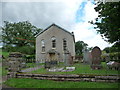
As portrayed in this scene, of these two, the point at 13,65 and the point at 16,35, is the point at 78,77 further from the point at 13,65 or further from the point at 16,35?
the point at 16,35

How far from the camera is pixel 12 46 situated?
36.7 metres

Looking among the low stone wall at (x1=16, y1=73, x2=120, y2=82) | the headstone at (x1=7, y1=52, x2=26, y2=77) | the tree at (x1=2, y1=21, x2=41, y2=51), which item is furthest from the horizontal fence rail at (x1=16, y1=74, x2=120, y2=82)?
the tree at (x1=2, y1=21, x2=41, y2=51)

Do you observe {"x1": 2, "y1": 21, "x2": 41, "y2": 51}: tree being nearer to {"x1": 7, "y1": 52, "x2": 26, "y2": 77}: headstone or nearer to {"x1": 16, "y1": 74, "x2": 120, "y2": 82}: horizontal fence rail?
{"x1": 7, "y1": 52, "x2": 26, "y2": 77}: headstone

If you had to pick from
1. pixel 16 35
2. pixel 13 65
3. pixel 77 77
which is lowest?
pixel 77 77

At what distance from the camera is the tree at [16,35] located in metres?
36.0

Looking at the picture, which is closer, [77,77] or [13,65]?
[77,77]

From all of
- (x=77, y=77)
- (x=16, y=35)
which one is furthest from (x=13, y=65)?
(x=16, y=35)

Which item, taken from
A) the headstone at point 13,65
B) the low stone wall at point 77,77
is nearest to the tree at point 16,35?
the headstone at point 13,65

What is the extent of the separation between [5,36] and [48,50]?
785 inches

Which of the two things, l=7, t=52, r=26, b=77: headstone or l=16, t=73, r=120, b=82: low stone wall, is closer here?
l=16, t=73, r=120, b=82: low stone wall

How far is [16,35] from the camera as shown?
121 feet

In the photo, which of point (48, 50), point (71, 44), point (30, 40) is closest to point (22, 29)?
point (30, 40)

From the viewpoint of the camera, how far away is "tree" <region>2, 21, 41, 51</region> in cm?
3603

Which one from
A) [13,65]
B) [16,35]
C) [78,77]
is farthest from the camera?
[16,35]
